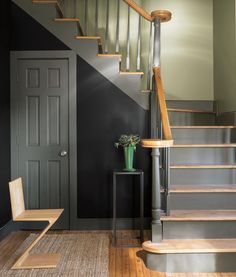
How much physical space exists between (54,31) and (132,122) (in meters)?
1.44

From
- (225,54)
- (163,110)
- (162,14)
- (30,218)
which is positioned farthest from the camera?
(225,54)

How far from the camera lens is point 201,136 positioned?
4.27 metres

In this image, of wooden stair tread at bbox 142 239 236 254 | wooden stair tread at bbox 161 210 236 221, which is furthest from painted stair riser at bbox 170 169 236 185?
wooden stair tread at bbox 142 239 236 254

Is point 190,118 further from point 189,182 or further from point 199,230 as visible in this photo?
point 199,230

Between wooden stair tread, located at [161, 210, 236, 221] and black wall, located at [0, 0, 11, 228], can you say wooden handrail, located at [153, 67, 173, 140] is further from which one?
black wall, located at [0, 0, 11, 228]

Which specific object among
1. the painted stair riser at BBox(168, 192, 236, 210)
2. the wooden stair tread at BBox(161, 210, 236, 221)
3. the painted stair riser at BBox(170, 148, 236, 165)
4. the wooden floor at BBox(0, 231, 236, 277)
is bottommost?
the wooden floor at BBox(0, 231, 236, 277)

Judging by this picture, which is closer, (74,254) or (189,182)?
(74,254)

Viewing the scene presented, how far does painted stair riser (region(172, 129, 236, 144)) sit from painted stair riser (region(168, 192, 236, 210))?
947mm

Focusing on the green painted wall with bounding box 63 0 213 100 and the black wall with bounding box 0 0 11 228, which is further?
the green painted wall with bounding box 63 0 213 100

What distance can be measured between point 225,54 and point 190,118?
3.27ft

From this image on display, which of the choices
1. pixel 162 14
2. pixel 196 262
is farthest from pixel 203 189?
pixel 162 14

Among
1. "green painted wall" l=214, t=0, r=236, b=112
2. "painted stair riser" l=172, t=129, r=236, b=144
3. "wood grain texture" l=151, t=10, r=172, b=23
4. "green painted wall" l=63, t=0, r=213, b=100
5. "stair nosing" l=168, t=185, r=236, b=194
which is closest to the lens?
"stair nosing" l=168, t=185, r=236, b=194

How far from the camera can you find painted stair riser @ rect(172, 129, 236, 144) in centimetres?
425

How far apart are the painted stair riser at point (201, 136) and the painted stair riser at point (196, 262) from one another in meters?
1.58
